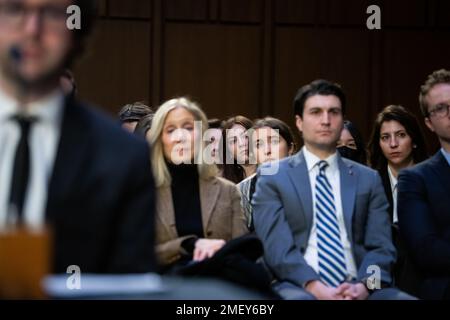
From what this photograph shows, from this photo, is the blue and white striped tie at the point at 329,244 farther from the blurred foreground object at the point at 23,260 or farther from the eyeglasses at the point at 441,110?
the blurred foreground object at the point at 23,260

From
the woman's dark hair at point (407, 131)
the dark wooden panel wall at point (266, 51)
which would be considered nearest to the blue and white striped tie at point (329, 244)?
the woman's dark hair at point (407, 131)

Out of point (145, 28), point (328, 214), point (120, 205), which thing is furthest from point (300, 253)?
point (145, 28)

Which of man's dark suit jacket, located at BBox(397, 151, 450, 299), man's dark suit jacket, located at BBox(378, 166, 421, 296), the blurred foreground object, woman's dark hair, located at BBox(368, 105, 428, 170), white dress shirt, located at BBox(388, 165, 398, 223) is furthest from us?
woman's dark hair, located at BBox(368, 105, 428, 170)

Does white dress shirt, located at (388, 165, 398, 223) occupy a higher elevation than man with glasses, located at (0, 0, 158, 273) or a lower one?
lower

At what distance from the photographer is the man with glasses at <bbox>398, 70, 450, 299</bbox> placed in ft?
12.5

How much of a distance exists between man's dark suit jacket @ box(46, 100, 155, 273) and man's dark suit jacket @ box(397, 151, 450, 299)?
2.45 metres

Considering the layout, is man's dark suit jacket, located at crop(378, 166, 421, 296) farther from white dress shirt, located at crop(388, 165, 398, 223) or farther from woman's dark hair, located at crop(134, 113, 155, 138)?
woman's dark hair, located at crop(134, 113, 155, 138)

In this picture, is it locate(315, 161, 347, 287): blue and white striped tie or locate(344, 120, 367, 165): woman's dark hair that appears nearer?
locate(315, 161, 347, 287): blue and white striped tie

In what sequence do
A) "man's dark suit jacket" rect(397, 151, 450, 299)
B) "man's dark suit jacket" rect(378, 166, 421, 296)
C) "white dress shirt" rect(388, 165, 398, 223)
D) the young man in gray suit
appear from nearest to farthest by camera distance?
the young man in gray suit < "man's dark suit jacket" rect(397, 151, 450, 299) < "man's dark suit jacket" rect(378, 166, 421, 296) < "white dress shirt" rect(388, 165, 398, 223)

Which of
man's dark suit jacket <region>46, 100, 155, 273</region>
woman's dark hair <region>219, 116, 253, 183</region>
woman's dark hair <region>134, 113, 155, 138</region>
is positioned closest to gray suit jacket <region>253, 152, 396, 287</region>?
woman's dark hair <region>134, 113, 155, 138</region>

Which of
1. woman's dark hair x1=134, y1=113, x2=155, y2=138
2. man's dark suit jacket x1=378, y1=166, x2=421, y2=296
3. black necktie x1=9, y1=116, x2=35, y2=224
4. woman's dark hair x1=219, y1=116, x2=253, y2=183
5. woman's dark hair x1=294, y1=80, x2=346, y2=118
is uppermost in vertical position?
woman's dark hair x1=294, y1=80, x2=346, y2=118

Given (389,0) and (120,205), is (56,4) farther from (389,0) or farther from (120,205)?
(389,0)

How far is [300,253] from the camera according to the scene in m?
3.67

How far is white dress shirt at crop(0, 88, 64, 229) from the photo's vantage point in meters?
1.48
